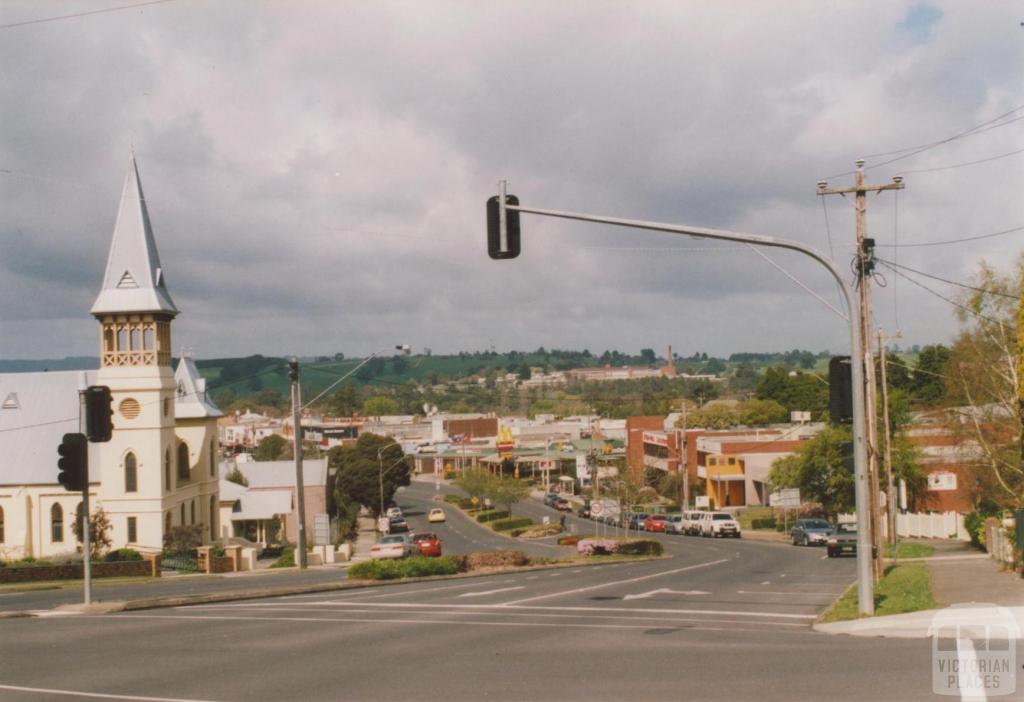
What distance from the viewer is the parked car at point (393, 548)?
47062 mm

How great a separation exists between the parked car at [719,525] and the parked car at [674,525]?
2.58m

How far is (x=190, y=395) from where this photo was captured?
2591 inches

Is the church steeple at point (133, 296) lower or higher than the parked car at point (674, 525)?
higher

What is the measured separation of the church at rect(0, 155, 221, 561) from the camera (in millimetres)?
56344

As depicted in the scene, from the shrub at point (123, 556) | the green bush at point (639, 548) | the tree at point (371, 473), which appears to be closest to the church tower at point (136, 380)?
the shrub at point (123, 556)

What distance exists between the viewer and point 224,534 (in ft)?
236

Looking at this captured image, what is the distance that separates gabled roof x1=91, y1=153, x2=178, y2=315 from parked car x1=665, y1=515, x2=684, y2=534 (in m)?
33.8

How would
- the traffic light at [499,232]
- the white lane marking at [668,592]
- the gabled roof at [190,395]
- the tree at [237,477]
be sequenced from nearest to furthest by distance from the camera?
the traffic light at [499,232], the white lane marking at [668,592], the gabled roof at [190,395], the tree at [237,477]

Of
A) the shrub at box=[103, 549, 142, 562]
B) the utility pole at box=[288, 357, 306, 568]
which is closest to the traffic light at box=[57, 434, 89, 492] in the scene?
the utility pole at box=[288, 357, 306, 568]

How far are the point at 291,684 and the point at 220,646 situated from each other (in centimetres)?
366

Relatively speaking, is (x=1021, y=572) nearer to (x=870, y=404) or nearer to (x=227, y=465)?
(x=870, y=404)

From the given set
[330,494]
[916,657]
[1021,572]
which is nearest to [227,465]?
[330,494]

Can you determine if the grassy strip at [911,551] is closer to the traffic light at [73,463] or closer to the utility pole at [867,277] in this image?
the utility pole at [867,277]

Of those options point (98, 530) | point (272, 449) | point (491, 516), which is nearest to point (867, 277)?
point (98, 530)
